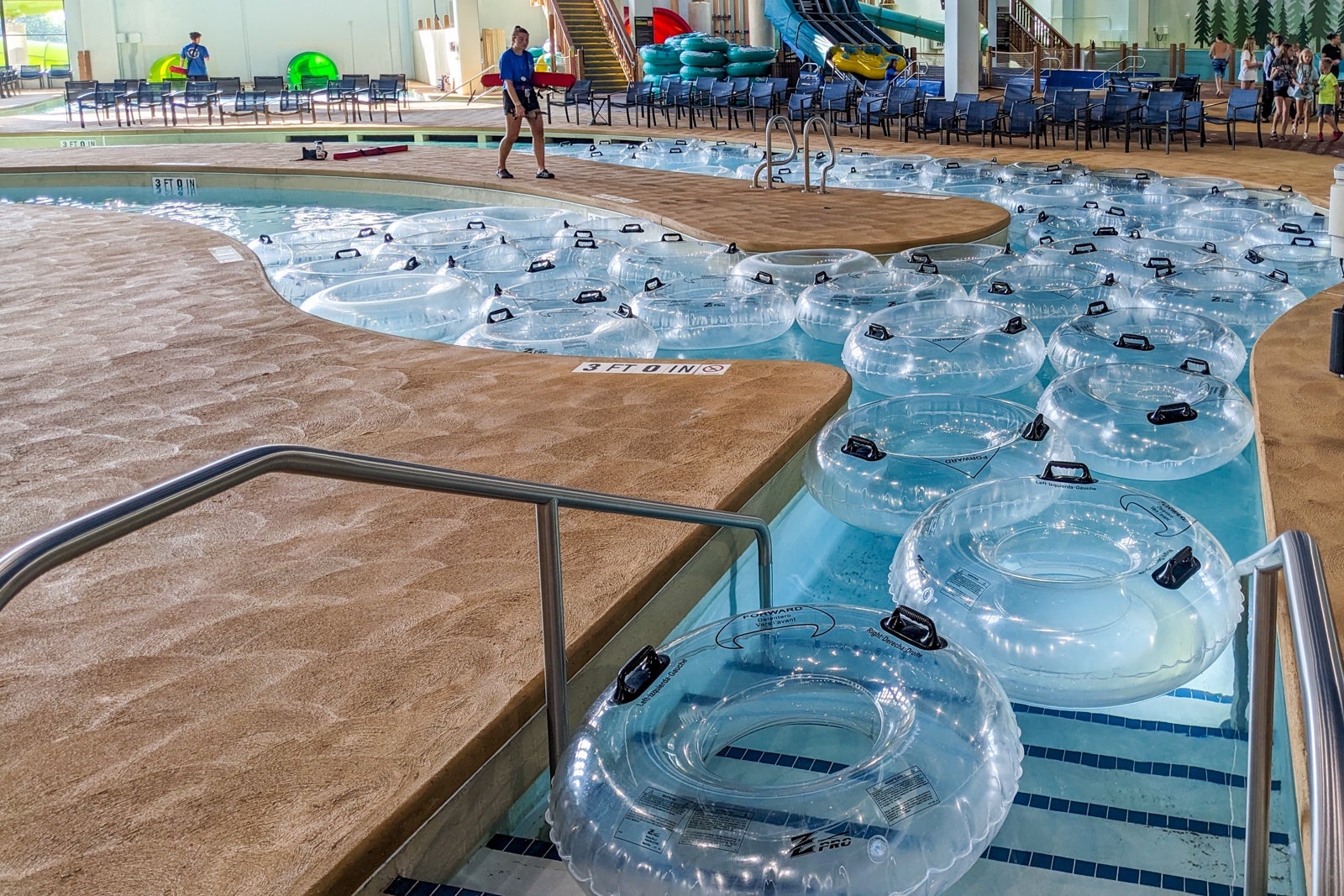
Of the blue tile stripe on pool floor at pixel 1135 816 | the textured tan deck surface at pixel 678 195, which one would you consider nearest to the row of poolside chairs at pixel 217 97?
the textured tan deck surface at pixel 678 195

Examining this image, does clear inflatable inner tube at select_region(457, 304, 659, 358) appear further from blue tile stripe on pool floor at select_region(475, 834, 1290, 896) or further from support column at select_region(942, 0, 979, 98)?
support column at select_region(942, 0, 979, 98)

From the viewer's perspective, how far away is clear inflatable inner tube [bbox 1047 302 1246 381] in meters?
4.73

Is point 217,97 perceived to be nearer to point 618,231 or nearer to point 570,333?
point 618,231

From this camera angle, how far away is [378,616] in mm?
2596

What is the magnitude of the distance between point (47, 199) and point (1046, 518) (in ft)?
39.3

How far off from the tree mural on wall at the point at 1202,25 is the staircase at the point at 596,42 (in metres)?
12.2

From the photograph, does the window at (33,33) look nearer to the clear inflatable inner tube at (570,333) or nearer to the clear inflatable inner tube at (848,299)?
the clear inflatable inner tube at (570,333)

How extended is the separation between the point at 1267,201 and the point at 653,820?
321 inches

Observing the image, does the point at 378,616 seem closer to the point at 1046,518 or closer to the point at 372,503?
the point at 372,503

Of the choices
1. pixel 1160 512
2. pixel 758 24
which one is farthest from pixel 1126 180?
pixel 758 24

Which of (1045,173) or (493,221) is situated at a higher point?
(1045,173)

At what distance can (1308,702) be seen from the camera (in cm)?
103

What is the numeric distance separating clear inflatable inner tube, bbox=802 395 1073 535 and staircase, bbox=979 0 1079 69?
19.5m

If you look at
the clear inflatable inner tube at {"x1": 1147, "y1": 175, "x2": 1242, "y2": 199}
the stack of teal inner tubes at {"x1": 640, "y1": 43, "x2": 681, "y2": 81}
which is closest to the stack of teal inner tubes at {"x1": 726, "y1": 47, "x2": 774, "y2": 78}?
the stack of teal inner tubes at {"x1": 640, "y1": 43, "x2": 681, "y2": 81}
